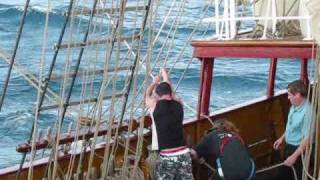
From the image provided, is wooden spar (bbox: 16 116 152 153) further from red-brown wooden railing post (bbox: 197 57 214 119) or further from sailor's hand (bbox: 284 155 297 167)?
sailor's hand (bbox: 284 155 297 167)

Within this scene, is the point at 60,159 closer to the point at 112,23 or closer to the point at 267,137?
the point at 112,23

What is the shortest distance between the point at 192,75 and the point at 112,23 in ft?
36.0

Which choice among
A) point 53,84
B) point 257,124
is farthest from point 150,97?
point 53,84

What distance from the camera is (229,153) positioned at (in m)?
6.61

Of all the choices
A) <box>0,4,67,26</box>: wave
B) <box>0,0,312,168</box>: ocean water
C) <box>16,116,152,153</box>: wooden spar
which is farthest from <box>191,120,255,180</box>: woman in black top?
<box>0,4,67,26</box>: wave

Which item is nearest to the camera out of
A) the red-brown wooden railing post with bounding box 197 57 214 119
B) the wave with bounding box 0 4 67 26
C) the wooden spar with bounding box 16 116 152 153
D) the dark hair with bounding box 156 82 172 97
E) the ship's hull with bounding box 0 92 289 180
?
the dark hair with bounding box 156 82 172 97

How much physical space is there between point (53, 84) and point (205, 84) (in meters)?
8.93

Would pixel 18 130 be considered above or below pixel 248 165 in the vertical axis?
below

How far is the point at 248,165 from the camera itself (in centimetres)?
661

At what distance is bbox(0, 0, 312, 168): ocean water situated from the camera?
44.3 feet

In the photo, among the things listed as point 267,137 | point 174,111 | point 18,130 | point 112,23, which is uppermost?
point 112,23

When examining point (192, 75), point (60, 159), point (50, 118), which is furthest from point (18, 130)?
point (60, 159)

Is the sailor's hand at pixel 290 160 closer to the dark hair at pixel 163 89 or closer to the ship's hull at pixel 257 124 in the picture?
the ship's hull at pixel 257 124

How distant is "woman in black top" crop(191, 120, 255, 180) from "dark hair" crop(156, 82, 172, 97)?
0.52 meters
